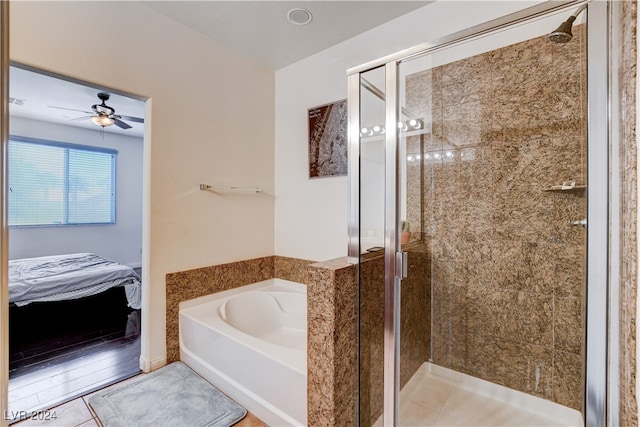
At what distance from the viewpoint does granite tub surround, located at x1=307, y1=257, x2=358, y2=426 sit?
1.37 metres

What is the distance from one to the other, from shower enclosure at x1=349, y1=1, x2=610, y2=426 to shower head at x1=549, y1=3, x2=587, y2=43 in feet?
0.06

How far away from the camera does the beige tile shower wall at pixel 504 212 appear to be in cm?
162

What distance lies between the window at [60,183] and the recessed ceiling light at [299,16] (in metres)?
4.36

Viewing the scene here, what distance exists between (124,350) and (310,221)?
6.30 ft

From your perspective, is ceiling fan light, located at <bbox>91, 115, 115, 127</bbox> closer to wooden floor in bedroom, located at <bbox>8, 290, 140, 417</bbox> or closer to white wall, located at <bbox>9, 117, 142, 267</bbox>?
white wall, located at <bbox>9, 117, 142, 267</bbox>

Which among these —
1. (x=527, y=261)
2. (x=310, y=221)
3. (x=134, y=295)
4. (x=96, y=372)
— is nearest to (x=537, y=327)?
(x=527, y=261)

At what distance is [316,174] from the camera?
2.72m

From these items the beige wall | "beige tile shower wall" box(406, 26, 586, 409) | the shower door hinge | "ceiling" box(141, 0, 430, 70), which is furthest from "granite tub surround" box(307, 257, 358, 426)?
"ceiling" box(141, 0, 430, 70)

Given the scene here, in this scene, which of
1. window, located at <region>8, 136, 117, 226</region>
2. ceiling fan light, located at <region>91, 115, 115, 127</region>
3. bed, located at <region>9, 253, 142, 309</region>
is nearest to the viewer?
bed, located at <region>9, 253, 142, 309</region>

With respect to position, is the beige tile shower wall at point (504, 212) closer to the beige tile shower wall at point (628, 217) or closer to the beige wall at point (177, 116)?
the beige tile shower wall at point (628, 217)

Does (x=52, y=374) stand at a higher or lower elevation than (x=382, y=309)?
lower

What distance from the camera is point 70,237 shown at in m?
4.74

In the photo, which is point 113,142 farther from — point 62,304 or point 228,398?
point 228,398

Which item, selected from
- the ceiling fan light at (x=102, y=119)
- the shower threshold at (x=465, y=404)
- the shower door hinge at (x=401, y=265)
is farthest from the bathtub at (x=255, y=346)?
the ceiling fan light at (x=102, y=119)
